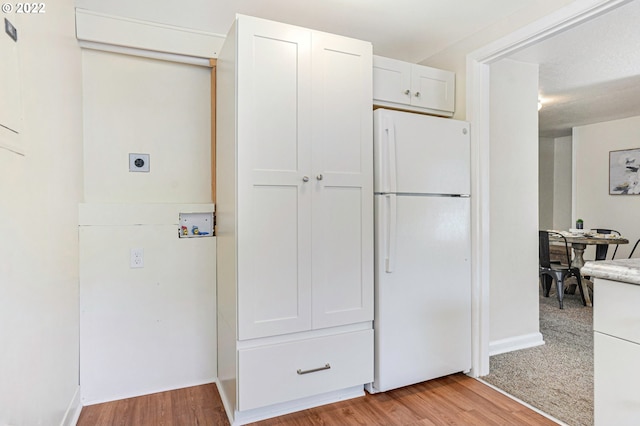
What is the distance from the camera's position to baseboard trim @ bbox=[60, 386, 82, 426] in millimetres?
1797

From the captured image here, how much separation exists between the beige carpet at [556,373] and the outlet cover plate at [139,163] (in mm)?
2666

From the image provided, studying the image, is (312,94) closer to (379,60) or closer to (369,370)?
(379,60)

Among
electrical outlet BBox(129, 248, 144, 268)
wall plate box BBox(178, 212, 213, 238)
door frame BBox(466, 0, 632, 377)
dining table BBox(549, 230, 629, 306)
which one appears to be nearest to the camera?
electrical outlet BBox(129, 248, 144, 268)

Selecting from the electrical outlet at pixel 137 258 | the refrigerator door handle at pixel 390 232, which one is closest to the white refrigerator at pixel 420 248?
the refrigerator door handle at pixel 390 232

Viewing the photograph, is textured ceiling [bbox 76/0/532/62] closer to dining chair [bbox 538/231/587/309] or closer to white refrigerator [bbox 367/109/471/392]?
white refrigerator [bbox 367/109/471/392]

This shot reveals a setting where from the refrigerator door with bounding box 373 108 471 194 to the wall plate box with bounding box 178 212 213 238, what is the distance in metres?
1.13

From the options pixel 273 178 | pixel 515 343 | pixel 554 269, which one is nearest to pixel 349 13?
pixel 273 178

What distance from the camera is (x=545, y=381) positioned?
2.40m

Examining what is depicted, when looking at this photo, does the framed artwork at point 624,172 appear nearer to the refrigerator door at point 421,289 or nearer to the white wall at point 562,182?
the white wall at point 562,182

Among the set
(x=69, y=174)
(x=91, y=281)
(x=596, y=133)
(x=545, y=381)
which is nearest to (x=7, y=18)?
(x=69, y=174)

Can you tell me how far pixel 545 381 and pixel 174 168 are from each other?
2.84 meters

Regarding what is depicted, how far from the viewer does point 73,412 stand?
1.93 m

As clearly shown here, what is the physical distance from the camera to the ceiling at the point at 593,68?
2582 millimetres

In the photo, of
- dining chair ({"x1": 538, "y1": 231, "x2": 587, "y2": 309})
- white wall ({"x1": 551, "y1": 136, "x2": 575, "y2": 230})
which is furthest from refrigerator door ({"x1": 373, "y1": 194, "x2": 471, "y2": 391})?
white wall ({"x1": 551, "y1": 136, "x2": 575, "y2": 230})
